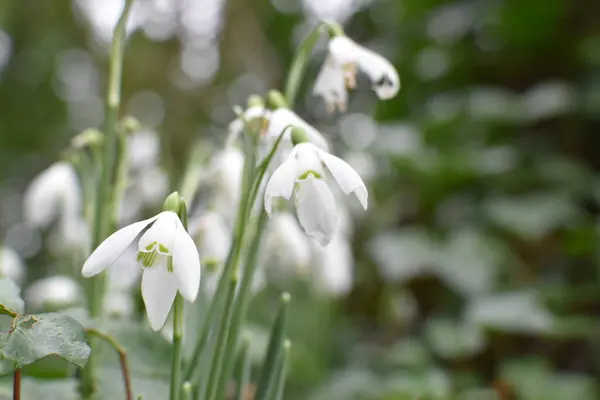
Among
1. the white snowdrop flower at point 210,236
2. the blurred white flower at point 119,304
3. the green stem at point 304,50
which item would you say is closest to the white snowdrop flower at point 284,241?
the white snowdrop flower at point 210,236

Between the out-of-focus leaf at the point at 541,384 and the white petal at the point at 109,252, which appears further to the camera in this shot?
the out-of-focus leaf at the point at 541,384

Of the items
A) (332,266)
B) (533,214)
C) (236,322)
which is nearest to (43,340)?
(236,322)

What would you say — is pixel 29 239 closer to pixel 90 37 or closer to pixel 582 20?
pixel 90 37

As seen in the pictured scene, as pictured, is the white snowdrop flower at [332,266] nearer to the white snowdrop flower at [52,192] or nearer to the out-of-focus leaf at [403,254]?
the out-of-focus leaf at [403,254]

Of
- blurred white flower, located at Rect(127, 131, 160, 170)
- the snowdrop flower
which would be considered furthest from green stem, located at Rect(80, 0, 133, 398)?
blurred white flower, located at Rect(127, 131, 160, 170)

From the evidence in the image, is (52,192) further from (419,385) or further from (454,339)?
(454,339)

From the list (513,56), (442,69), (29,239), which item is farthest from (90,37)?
(513,56)
